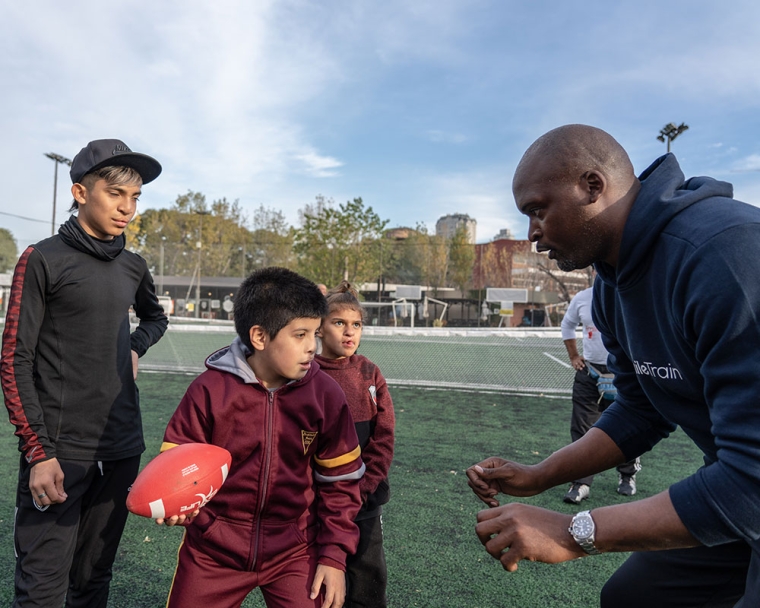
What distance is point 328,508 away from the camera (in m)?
2.42

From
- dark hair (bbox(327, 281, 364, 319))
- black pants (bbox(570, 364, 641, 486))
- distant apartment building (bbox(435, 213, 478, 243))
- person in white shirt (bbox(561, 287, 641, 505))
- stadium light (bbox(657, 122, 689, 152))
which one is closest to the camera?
dark hair (bbox(327, 281, 364, 319))

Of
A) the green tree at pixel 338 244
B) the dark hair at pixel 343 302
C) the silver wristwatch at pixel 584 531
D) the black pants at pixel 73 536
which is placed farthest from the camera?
the green tree at pixel 338 244

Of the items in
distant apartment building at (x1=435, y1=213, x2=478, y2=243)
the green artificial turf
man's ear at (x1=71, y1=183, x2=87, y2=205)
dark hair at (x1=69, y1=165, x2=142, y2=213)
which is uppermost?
distant apartment building at (x1=435, y1=213, x2=478, y2=243)

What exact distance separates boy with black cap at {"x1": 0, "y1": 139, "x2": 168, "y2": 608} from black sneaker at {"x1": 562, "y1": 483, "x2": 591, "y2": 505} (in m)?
3.81

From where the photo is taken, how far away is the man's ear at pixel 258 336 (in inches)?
98.3

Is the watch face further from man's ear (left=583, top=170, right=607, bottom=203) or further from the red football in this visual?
the red football


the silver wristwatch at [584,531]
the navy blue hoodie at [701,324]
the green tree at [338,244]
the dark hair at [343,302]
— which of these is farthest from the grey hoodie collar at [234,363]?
the green tree at [338,244]

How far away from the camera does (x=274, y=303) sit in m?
2.50

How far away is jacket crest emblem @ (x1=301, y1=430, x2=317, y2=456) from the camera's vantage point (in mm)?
2406

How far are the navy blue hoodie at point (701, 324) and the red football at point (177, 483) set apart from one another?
1.54m

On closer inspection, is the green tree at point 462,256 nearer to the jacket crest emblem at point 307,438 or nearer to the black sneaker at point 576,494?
the black sneaker at point 576,494

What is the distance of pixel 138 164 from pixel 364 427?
1803mm

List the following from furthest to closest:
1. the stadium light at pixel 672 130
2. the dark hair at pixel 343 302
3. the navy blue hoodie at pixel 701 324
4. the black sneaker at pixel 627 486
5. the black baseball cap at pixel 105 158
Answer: the stadium light at pixel 672 130
the black sneaker at pixel 627 486
the dark hair at pixel 343 302
the black baseball cap at pixel 105 158
the navy blue hoodie at pixel 701 324

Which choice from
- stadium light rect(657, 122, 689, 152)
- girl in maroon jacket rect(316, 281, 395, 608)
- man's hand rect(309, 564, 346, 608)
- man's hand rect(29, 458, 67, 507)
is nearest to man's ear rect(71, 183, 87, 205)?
man's hand rect(29, 458, 67, 507)
